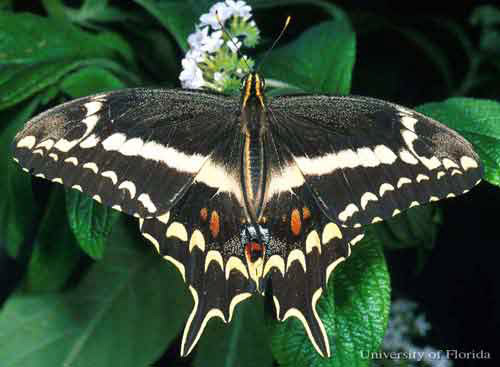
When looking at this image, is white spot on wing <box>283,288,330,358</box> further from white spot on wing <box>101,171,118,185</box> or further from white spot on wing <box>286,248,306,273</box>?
white spot on wing <box>101,171,118,185</box>

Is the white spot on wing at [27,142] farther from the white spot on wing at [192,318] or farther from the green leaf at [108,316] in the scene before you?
the green leaf at [108,316]

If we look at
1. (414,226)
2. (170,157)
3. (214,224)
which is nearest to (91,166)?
(170,157)

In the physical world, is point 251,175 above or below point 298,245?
above

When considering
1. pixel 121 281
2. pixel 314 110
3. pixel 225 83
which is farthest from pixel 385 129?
pixel 121 281

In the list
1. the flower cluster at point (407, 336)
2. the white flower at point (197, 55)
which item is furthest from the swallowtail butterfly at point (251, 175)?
the flower cluster at point (407, 336)

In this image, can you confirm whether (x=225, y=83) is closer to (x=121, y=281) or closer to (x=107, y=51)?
(x=107, y=51)

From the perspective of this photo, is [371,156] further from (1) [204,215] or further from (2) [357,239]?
(1) [204,215]
